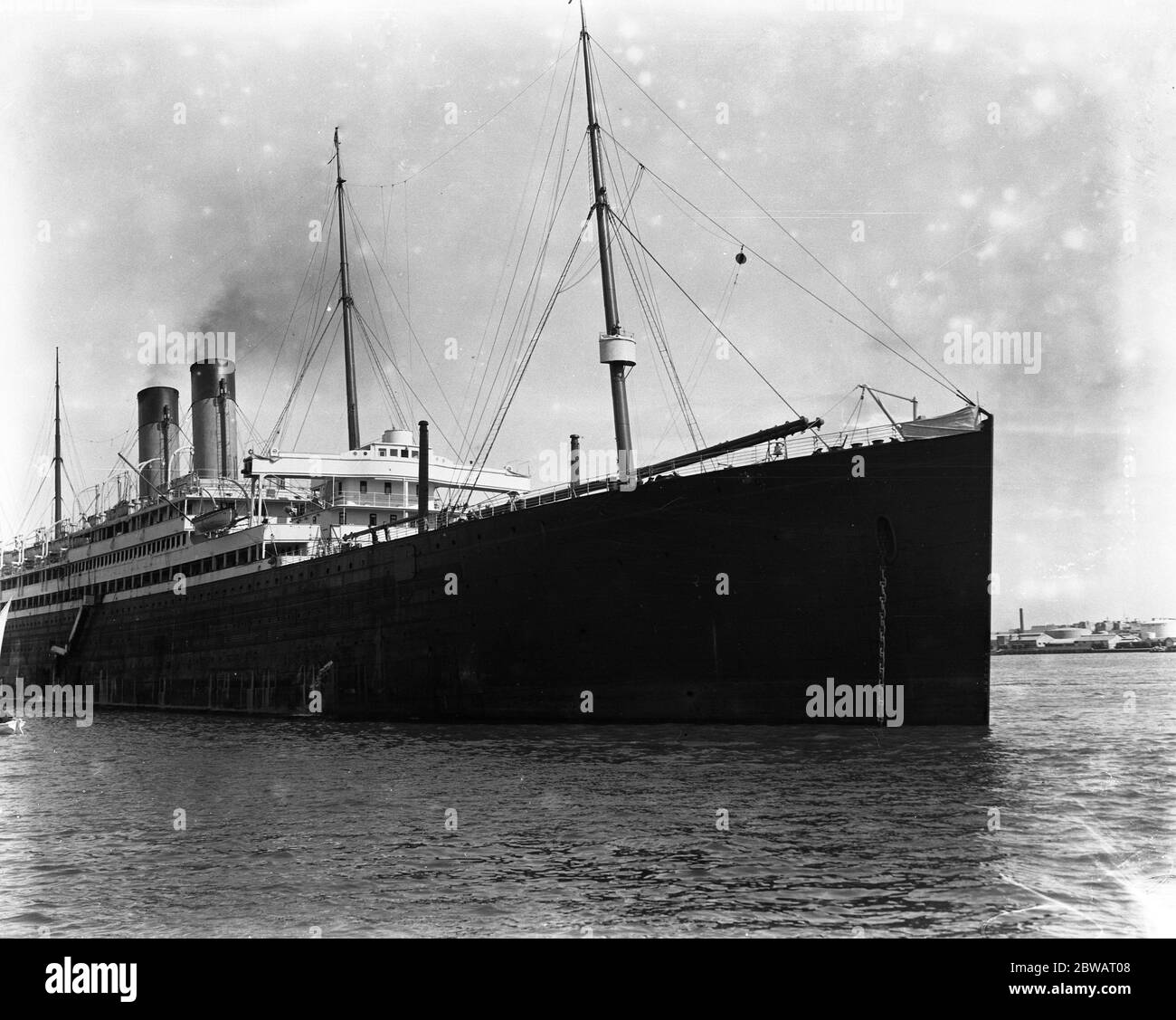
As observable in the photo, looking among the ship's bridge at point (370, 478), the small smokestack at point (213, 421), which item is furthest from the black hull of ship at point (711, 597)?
the small smokestack at point (213, 421)

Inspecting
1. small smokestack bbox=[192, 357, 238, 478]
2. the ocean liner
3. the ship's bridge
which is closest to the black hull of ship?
the ocean liner

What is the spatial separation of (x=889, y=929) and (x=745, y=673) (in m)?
14.9

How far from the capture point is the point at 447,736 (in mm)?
25906

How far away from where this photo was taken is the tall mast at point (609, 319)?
28.6 meters

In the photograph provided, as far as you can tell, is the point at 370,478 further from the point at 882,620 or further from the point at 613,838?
the point at 613,838

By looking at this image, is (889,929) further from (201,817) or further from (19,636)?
(19,636)

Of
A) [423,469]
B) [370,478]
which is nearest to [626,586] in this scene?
[423,469]

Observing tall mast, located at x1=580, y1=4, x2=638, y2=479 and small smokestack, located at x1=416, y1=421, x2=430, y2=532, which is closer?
tall mast, located at x1=580, y1=4, x2=638, y2=479

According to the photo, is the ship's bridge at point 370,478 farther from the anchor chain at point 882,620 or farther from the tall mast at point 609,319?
the anchor chain at point 882,620

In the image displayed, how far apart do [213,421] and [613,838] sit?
131 ft

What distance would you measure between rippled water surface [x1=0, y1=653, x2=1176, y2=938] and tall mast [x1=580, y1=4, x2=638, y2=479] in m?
8.77

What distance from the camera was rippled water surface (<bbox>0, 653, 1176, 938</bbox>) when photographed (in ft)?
33.1

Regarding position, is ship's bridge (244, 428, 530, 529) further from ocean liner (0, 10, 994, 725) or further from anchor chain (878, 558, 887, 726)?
anchor chain (878, 558, 887, 726)
